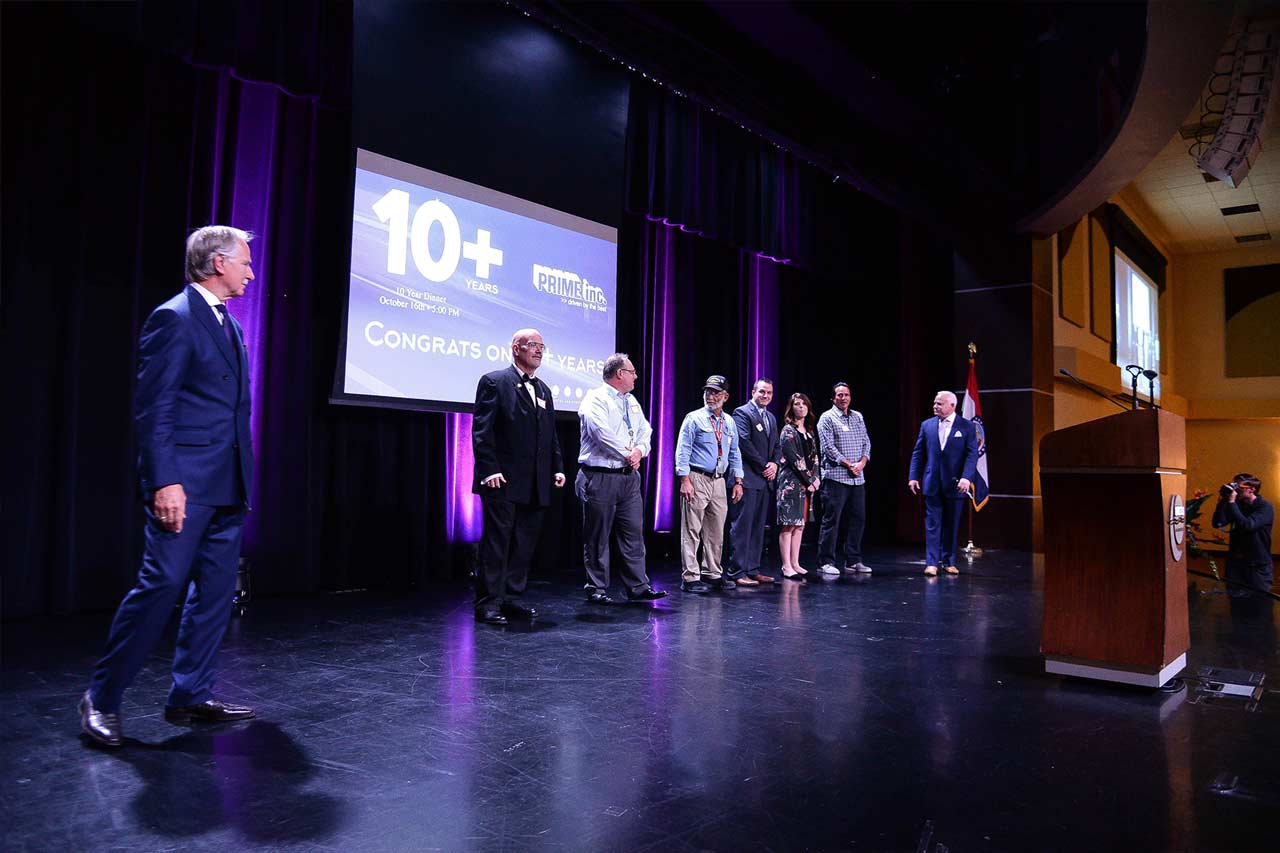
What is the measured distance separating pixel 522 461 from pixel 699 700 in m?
1.70

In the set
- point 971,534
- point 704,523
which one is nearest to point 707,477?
point 704,523

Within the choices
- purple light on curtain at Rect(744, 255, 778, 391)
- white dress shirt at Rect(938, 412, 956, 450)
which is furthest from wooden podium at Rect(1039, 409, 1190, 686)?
purple light on curtain at Rect(744, 255, 778, 391)

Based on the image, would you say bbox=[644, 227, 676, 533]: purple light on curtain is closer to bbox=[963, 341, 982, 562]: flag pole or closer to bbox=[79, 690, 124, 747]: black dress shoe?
bbox=[963, 341, 982, 562]: flag pole

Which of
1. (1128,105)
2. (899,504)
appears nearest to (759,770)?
(1128,105)

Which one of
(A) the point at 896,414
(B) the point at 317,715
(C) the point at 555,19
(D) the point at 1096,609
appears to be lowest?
(B) the point at 317,715

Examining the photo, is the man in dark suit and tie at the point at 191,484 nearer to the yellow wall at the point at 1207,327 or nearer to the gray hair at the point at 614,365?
the gray hair at the point at 614,365

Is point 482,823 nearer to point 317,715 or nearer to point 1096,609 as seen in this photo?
point 317,715

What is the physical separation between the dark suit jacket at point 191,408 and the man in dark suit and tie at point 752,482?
11.4 ft

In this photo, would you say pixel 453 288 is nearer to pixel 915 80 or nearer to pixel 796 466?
pixel 796 466

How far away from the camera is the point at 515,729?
→ 2172 millimetres

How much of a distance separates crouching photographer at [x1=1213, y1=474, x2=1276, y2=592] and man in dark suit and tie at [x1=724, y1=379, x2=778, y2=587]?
11.1ft

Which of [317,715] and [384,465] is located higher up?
[384,465]

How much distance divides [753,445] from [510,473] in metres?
1.99

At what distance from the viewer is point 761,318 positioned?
27.7ft
